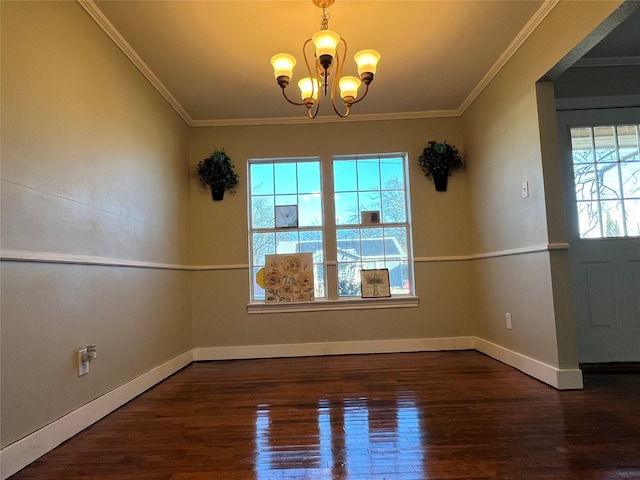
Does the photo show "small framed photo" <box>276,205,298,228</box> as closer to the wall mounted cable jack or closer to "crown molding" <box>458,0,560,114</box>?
"crown molding" <box>458,0,560,114</box>

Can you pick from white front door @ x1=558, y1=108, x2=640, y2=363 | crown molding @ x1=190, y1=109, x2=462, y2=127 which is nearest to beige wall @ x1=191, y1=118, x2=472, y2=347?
crown molding @ x1=190, y1=109, x2=462, y2=127

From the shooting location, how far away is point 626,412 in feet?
6.88

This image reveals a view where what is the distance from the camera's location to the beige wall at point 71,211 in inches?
66.0

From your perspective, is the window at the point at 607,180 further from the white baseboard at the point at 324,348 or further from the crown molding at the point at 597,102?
the white baseboard at the point at 324,348

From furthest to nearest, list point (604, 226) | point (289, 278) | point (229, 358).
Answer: point (289, 278)
point (229, 358)
point (604, 226)

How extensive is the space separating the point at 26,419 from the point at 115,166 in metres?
1.51

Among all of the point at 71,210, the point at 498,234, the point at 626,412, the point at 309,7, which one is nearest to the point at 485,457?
the point at 626,412

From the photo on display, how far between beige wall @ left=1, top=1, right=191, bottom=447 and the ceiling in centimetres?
24

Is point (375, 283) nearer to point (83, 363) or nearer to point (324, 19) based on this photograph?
point (324, 19)

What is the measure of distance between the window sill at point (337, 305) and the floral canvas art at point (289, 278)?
0.19 ft

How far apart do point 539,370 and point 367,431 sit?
4.94ft

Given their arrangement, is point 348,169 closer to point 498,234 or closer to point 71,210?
point 498,234

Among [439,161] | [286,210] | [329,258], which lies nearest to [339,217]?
[329,258]

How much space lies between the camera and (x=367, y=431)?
1955 millimetres
